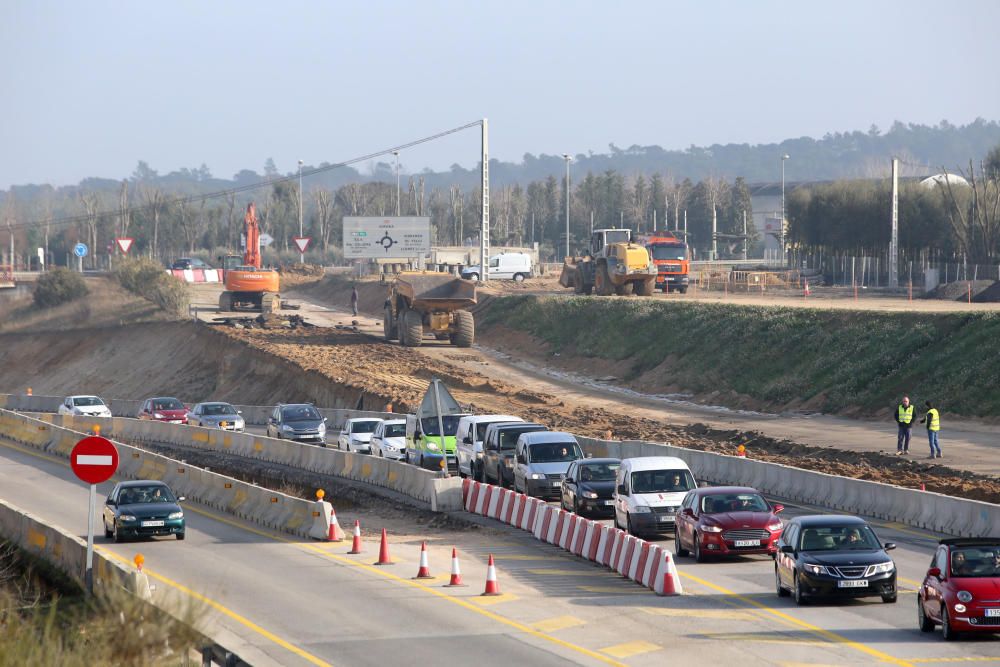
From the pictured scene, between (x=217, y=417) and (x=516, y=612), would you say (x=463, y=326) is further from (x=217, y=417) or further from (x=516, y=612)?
(x=516, y=612)

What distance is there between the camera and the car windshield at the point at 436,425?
36.0 meters

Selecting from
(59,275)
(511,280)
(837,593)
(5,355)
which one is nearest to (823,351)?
(837,593)

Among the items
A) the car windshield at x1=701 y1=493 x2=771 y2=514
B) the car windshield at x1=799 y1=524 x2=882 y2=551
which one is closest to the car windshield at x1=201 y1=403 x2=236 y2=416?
the car windshield at x1=701 y1=493 x2=771 y2=514

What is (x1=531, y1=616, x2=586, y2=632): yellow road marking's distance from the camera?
18.5 m

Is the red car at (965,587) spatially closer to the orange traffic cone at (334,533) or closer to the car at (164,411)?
the orange traffic cone at (334,533)

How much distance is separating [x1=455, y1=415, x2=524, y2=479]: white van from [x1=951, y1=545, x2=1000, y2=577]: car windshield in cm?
1794

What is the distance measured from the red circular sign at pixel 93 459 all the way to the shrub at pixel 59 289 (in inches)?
3385

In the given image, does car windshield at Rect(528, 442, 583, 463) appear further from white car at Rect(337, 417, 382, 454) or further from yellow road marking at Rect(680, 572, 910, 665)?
white car at Rect(337, 417, 382, 454)

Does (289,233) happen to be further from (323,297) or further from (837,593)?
(837,593)

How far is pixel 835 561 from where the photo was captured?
1898 centimetres

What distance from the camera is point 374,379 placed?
186ft

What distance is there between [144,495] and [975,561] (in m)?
17.8

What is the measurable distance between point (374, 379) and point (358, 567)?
32744mm

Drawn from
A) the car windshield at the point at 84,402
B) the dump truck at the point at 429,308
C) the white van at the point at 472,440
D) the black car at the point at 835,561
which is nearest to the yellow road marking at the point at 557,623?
the black car at the point at 835,561
